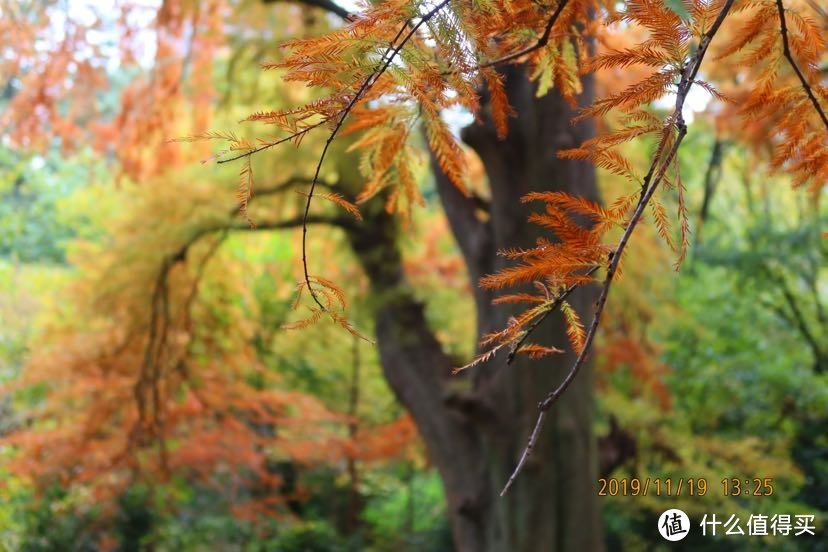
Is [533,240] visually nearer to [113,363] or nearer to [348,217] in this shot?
[348,217]

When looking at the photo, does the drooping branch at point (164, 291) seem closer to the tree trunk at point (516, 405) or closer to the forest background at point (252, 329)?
the forest background at point (252, 329)

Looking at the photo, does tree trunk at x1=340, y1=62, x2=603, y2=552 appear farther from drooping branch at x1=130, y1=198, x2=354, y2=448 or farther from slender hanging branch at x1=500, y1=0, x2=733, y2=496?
slender hanging branch at x1=500, y1=0, x2=733, y2=496

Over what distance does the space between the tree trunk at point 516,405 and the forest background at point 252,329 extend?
0.27 ft

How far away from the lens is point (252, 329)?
5.46 metres

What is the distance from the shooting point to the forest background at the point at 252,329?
153 inches

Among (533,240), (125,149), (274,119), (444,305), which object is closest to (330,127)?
(274,119)

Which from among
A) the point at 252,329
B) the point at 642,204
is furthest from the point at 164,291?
the point at 642,204

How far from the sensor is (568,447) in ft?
9.64

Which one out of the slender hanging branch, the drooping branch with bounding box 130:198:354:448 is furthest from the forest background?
the slender hanging branch

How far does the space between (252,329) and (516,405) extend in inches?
115

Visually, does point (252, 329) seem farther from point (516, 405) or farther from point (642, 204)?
point (642, 204)

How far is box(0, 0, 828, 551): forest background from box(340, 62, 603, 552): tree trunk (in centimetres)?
8

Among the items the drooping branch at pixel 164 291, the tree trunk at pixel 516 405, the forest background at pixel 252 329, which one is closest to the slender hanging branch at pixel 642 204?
the tree trunk at pixel 516 405

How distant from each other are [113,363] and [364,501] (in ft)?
14.1
